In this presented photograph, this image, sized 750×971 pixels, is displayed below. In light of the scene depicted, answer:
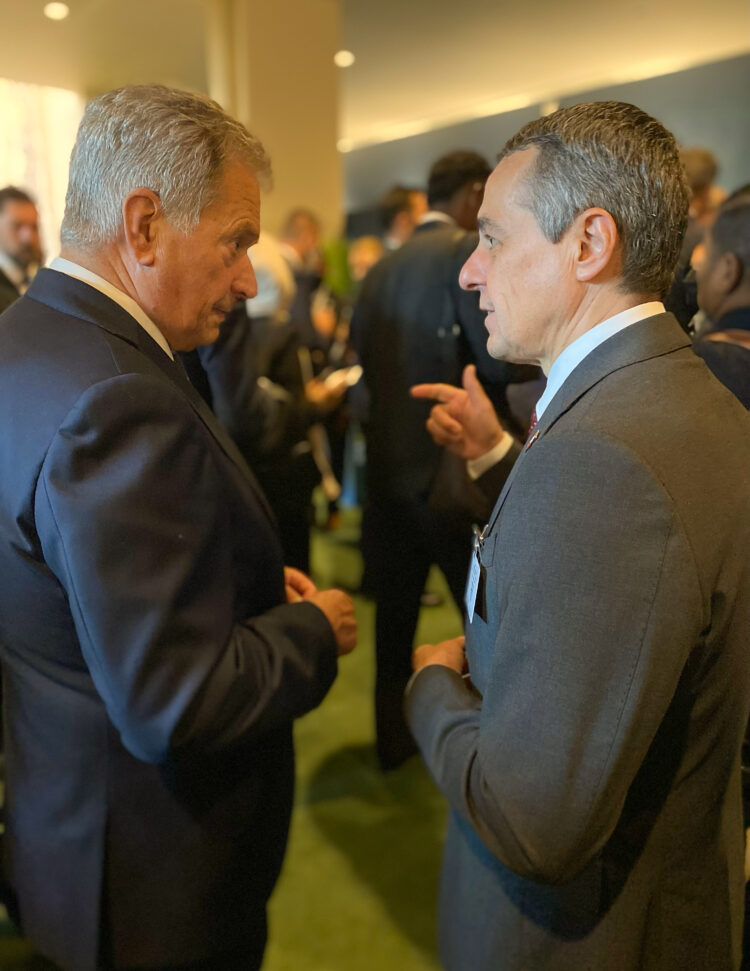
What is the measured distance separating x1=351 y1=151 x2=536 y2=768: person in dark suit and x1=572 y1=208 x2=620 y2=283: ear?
99 centimetres

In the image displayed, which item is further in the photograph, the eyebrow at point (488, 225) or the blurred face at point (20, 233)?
the blurred face at point (20, 233)

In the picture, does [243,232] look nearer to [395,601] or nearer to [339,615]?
[339,615]

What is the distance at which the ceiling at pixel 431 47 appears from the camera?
1483 millimetres

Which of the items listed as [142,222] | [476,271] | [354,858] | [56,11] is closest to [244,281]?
[142,222]

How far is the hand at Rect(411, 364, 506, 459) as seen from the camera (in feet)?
4.62

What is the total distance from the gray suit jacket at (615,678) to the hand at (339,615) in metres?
0.25

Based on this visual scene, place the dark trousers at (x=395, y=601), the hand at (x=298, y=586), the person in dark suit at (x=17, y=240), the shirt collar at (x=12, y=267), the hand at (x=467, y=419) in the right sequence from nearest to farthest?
the hand at (x=298, y=586), the hand at (x=467, y=419), the dark trousers at (x=395, y=601), the person in dark suit at (x=17, y=240), the shirt collar at (x=12, y=267)

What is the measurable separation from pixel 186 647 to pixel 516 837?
0.40 m

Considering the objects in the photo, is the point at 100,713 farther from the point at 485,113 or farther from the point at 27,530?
the point at 485,113

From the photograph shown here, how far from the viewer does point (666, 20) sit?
192 inches

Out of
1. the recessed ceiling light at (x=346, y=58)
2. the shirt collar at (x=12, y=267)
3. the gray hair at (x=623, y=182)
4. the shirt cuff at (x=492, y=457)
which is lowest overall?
the shirt cuff at (x=492, y=457)

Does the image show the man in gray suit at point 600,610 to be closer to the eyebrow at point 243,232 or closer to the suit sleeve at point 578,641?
the suit sleeve at point 578,641

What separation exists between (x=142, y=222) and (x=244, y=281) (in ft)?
0.59

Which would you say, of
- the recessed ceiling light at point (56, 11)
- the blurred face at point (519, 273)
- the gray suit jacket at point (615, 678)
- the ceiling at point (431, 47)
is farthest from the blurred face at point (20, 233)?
the gray suit jacket at point (615, 678)
